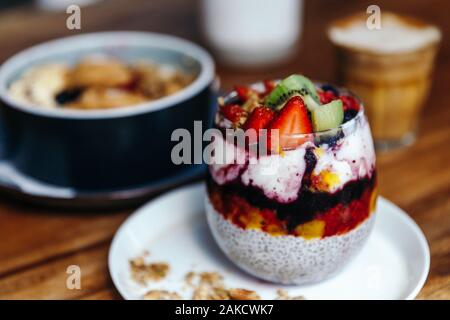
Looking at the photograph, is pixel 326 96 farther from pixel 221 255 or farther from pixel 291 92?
pixel 221 255

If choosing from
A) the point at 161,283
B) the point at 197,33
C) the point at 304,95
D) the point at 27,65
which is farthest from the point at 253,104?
the point at 197,33

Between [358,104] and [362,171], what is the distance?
85mm

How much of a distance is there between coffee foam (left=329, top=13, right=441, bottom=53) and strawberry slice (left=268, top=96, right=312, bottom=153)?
421 millimetres

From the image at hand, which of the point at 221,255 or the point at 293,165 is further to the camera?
the point at 221,255

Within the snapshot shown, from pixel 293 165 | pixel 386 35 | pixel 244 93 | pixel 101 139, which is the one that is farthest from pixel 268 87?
pixel 386 35

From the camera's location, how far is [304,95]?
710 mm

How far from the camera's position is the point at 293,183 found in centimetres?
68

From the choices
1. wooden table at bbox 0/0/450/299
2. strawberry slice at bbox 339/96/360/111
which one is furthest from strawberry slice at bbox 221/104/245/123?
wooden table at bbox 0/0/450/299

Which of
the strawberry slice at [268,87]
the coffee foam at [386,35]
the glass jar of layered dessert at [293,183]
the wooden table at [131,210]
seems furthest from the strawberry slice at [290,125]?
the coffee foam at [386,35]

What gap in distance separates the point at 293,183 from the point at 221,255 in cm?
19

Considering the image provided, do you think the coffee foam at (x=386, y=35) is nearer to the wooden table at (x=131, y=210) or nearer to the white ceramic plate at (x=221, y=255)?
the wooden table at (x=131, y=210)

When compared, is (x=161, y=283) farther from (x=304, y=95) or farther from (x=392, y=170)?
(x=392, y=170)

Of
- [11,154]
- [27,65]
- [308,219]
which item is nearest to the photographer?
[308,219]

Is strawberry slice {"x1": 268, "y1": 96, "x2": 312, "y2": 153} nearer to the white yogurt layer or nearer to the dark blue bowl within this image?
the white yogurt layer
